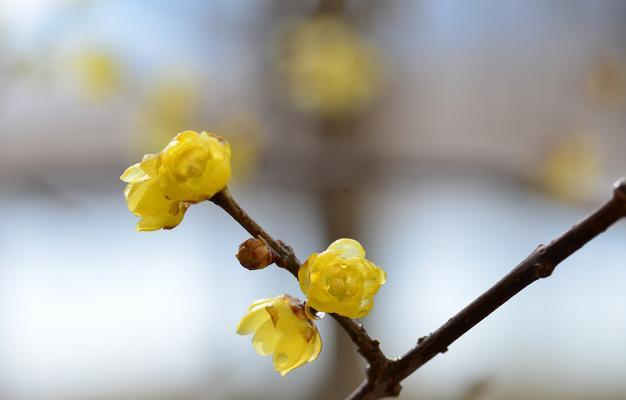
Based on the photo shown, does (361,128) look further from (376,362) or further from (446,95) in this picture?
(376,362)

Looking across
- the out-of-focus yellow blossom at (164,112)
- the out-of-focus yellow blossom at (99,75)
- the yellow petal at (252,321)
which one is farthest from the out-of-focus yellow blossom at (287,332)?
the out-of-focus yellow blossom at (99,75)

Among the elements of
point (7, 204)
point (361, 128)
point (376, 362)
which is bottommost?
point (7, 204)

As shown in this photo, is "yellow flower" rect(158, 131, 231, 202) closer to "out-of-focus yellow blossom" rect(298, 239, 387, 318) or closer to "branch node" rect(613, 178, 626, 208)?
"out-of-focus yellow blossom" rect(298, 239, 387, 318)

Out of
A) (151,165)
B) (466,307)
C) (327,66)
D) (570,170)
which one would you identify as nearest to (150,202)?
(151,165)

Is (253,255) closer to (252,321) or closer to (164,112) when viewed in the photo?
(252,321)

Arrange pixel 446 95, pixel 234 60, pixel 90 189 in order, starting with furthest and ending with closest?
pixel 446 95, pixel 234 60, pixel 90 189

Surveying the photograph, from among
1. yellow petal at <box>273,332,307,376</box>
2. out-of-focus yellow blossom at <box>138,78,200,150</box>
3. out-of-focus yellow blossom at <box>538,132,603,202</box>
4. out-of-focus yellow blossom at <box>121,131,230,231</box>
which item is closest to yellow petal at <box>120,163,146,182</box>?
out-of-focus yellow blossom at <box>121,131,230,231</box>

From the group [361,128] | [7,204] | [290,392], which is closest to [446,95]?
[361,128]

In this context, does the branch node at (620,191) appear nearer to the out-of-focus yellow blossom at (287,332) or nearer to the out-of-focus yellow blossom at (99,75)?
the out-of-focus yellow blossom at (287,332)
